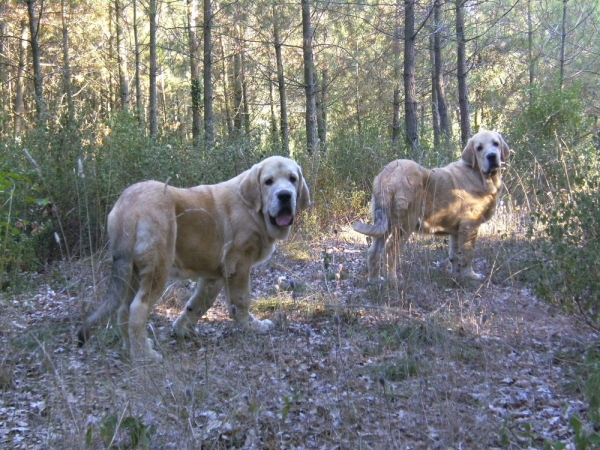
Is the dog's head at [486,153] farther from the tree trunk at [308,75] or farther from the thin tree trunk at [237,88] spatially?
the thin tree trunk at [237,88]

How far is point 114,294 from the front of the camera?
446 centimetres

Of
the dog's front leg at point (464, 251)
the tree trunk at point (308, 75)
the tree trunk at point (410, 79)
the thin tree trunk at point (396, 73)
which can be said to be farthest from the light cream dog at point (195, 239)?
the tree trunk at point (308, 75)

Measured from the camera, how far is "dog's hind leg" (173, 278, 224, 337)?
5436 mm

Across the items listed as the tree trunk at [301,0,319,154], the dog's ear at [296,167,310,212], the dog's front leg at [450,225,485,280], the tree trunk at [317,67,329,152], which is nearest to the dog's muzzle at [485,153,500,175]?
the dog's front leg at [450,225,485,280]

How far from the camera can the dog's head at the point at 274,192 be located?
17.4 feet

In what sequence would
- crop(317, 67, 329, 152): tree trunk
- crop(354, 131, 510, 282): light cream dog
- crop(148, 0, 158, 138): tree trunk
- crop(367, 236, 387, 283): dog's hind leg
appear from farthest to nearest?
1. crop(317, 67, 329, 152): tree trunk
2. crop(148, 0, 158, 138): tree trunk
3. crop(354, 131, 510, 282): light cream dog
4. crop(367, 236, 387, 283): dog's hind leg

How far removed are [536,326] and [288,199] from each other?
236cm

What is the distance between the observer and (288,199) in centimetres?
532

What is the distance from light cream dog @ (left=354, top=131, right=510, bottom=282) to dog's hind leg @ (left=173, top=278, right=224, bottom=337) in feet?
7.20

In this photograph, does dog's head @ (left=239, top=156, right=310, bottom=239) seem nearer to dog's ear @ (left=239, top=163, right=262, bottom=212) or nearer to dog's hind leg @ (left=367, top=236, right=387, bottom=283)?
dog's ear @ (left=239, top=163, right=262, bottom=212)

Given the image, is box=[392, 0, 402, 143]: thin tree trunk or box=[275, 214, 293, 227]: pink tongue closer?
box=[275, 214, 293, 227]: pink tongue

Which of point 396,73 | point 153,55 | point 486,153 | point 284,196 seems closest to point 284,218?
point 284,196

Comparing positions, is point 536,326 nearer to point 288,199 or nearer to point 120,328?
point 288,199

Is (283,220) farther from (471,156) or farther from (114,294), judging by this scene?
(471,156)
